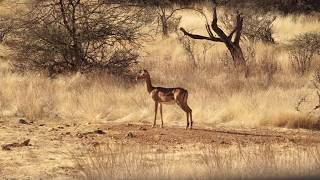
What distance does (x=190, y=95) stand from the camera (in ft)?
47.2

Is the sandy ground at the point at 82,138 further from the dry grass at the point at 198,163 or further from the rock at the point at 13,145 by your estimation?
the dry grass at the point at 198,163

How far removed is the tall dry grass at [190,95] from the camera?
12883mm

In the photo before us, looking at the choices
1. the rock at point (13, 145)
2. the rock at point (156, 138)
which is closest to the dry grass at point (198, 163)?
the rock at point (156, 138)

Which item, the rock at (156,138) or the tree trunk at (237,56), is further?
the tree trunk at (237,56)

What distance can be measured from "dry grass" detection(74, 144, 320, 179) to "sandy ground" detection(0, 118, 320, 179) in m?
0.45

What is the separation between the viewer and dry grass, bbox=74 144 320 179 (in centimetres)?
747

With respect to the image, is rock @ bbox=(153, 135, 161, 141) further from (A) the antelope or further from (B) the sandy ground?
(A) the antelope

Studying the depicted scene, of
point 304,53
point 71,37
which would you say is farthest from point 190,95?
point 304,53

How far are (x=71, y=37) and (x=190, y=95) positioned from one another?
18.4 ft

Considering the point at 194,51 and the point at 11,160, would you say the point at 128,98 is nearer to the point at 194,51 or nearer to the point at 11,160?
the point at 11,160

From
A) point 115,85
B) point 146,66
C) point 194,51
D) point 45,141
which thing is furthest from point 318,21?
point 45,141

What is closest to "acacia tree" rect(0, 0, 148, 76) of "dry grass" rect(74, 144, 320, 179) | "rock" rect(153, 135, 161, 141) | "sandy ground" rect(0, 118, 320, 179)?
"sandy ground" rect(0, 118, 320, 179)

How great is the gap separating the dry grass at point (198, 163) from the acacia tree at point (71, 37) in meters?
9.18

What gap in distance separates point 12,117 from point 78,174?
17.9 feet
